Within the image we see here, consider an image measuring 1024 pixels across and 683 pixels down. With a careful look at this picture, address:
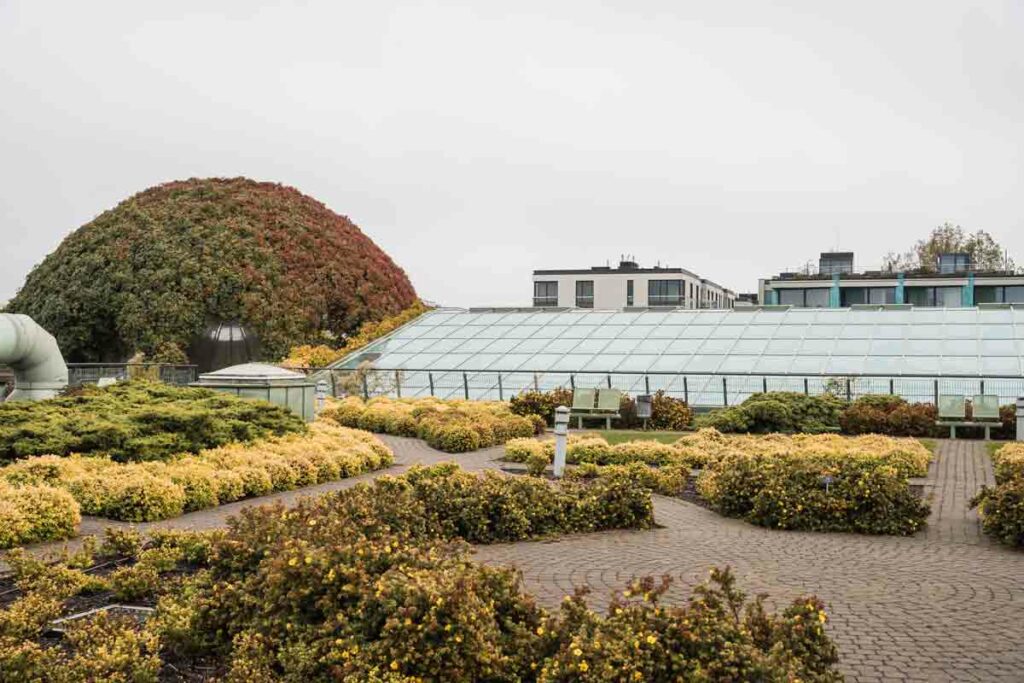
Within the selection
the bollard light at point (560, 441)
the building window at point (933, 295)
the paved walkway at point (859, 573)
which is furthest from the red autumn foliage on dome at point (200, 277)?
the building window at point (933, 295)

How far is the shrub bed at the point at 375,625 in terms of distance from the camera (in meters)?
4.68

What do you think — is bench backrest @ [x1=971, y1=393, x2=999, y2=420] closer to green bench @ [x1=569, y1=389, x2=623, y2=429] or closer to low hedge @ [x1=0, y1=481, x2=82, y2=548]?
green bench @ [x1=569, y1=389, x2=623, y2=429]

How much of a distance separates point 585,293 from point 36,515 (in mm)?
58089

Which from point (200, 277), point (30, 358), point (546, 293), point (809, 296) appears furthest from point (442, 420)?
point (546, 293)

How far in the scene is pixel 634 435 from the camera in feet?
60.1

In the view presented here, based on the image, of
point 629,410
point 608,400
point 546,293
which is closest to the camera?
point 608,400

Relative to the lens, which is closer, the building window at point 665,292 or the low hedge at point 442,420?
the low hedge at point 442,420

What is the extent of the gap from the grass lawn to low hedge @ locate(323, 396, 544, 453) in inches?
55.9

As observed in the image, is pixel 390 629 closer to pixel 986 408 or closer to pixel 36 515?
pixel 36 515

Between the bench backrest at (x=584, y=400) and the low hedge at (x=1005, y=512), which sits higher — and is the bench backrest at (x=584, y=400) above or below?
above

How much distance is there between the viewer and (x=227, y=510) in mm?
10578

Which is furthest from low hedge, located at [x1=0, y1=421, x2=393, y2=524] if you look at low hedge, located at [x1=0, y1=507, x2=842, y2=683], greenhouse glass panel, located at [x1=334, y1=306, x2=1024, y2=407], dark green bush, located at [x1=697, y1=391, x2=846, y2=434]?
greenhouse glass panel, located at [x1=334, y1=306, x2=1024, y2=407]

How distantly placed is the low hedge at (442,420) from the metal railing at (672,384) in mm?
2299

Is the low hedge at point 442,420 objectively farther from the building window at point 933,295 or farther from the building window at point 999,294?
the building window at point 933,295
